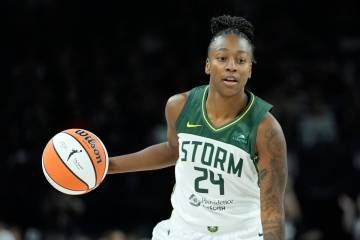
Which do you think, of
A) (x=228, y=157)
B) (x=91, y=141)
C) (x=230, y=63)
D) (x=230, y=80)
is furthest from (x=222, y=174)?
(x=91, y=141)

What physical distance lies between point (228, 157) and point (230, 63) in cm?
58

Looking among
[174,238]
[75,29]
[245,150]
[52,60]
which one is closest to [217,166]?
[245,150]

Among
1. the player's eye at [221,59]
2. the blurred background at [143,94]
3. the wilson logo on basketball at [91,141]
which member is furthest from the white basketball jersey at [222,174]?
the blurred background at [143,94]

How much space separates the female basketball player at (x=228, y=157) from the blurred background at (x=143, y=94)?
4.27 metres

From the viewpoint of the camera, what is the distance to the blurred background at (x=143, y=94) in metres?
10.1

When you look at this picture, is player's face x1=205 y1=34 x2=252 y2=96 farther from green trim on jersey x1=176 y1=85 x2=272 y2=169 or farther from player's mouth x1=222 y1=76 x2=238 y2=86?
green trim on jersey x1=176 y1=85 x2=272 y2=169

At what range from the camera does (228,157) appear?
15.7 ft

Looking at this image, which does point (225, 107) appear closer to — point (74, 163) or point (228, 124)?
point (228, 124)

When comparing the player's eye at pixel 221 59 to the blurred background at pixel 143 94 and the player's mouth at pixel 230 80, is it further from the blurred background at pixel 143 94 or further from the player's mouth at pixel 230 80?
the blurred background at pixel 143 94

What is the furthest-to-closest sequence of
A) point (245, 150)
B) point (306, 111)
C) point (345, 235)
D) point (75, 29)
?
point (75, 29) → point (306, 111) → point (345, 235) → point (245, 150)

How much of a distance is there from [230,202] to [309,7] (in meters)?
9.29

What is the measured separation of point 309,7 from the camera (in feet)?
44.6

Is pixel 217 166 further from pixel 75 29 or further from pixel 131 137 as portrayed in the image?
pixel 75 29

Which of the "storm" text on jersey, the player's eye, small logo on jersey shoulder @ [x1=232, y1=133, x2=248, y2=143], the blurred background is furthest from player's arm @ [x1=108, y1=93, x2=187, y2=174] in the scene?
the blurred background
